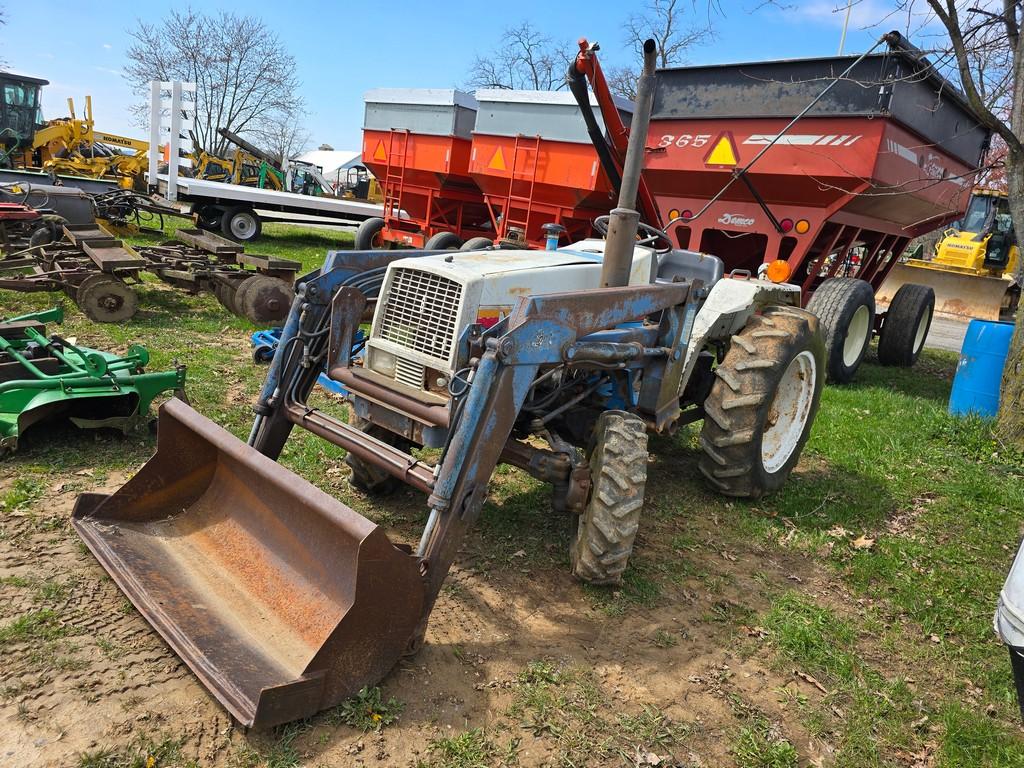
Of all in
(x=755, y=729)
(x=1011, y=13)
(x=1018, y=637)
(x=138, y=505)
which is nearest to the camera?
(x=1018, y=637)

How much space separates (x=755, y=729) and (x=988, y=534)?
2708 millimetres

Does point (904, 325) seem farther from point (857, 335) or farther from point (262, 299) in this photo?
point (262, 299)

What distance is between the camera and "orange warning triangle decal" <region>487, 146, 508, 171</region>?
11062 mm

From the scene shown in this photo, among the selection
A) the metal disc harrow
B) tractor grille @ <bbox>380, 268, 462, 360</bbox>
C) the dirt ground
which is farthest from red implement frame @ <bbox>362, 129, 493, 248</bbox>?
the dirt ground

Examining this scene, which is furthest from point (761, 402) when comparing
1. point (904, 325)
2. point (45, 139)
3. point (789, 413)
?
point (45, 139)

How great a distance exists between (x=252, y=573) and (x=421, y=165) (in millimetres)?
10843

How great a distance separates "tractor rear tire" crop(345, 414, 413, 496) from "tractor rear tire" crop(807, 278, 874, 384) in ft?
15.8

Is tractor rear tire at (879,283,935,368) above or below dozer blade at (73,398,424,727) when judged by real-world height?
above

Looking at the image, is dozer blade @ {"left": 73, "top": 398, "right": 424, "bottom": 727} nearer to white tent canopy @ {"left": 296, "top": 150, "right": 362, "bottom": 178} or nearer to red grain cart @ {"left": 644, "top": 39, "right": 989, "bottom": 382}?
red grain cart @ {"left": 644, "top": 39, "right": 989, "bottom": 382}

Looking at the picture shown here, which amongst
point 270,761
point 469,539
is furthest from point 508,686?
point 469,539

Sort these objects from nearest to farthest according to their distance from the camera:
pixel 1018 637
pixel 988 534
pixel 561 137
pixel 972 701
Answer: pixel 1018 637 < pixel 972 701 < pixel 988 534 < pixel 561 137

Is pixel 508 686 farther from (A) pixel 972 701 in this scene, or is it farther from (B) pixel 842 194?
(B) pixel 842 194

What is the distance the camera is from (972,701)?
3049 mm

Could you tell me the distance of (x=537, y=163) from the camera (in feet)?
35.1
